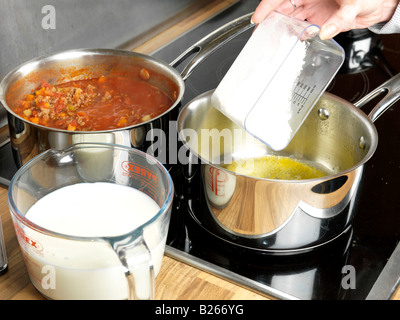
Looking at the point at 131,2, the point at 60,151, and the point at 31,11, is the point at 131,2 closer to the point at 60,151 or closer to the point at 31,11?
the point at 31,11

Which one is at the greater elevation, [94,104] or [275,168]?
[94,104]

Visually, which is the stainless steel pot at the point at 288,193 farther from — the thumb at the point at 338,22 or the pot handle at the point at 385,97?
the thumb at the point at 338,22

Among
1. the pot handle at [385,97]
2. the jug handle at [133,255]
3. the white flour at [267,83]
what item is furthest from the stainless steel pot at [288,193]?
the jug handle at [133,255]

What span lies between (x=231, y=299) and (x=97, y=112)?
48 centimetres

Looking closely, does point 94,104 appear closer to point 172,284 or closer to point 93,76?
point 93,76

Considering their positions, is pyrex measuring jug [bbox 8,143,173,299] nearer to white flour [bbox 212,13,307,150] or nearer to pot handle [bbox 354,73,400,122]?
white flour [bbox 212,13,307,150]

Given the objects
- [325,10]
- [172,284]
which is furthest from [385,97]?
[172,284]

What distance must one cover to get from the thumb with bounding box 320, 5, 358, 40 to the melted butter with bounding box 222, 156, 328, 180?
11.5 inches

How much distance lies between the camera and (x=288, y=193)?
920 mm

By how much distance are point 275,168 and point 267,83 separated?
245 millimetres

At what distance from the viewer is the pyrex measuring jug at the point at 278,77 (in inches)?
39.3

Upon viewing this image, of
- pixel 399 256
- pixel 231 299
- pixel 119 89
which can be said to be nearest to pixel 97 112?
pixel 119 89

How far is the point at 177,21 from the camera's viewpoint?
1715 mm

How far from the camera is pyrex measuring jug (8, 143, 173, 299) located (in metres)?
0.75
